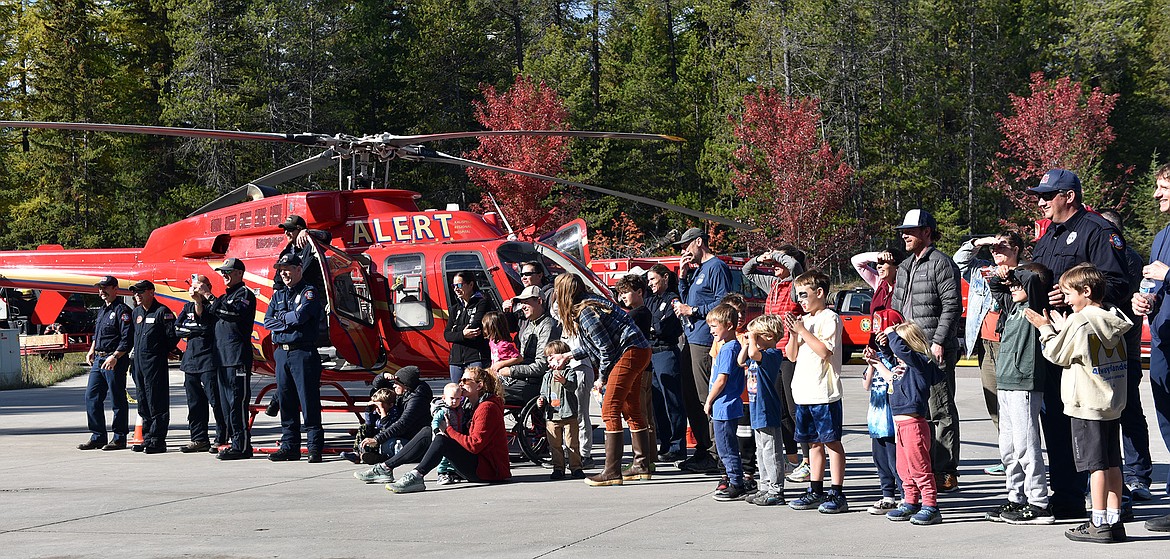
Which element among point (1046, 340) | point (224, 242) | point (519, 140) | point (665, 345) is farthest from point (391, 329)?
point (519, 140)

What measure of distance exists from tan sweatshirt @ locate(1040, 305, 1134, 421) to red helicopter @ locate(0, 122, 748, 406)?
533cm

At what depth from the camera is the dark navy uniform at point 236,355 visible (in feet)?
35.3

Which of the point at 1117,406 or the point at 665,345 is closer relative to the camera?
the point at 1117,406

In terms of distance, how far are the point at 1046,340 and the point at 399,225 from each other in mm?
7683

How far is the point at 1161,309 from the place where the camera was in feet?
23.2

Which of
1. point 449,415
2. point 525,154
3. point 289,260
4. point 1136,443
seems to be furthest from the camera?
point 525,154

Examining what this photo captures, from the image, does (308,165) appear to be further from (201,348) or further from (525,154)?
(525,154)

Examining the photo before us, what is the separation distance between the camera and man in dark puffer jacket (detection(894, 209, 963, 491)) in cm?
786

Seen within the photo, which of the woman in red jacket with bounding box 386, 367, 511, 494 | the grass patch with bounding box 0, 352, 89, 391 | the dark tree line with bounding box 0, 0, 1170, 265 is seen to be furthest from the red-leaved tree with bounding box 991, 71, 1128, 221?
the woman in red jacket with bounding box 386, 367, 511, 494

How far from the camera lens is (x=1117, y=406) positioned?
20.3 ft

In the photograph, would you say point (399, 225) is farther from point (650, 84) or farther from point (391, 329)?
point (650, 84)

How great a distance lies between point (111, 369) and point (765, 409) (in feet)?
24.1

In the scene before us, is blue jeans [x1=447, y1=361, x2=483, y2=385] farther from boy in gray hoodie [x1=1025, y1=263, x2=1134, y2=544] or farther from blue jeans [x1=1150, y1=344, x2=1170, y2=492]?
blue jeans [x1=1150, y1=344, x2=1170, y2=492]

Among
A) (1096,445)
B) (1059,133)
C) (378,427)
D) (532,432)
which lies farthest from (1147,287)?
(1059,133)
